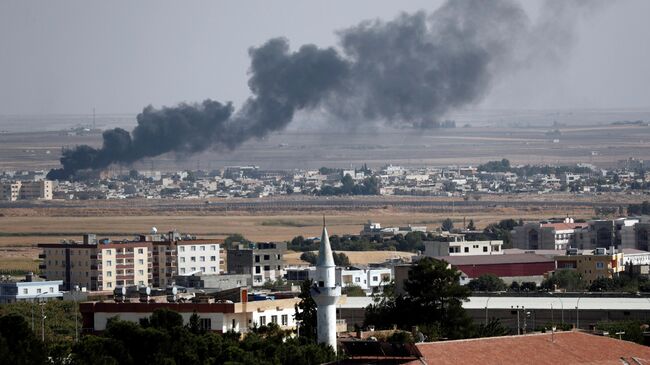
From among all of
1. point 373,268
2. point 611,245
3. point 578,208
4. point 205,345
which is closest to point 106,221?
point 578,208

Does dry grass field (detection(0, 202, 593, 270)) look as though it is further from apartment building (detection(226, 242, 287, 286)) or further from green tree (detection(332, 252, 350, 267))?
apartment building (detection(226, 242, 287, 286))

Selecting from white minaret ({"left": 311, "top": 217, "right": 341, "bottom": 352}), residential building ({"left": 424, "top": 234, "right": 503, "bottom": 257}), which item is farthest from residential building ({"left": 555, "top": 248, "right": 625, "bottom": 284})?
white minaret ({"left": 311, "top": 217, "right": 341, "bottom": 352})

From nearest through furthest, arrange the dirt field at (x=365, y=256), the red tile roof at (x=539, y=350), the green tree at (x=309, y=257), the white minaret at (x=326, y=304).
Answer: the red tile roof at (x=539, y=350), the white minaret at (x=326, y=304), the green tree at (x=309, y=257), the dirt field at (x=365, y=256)

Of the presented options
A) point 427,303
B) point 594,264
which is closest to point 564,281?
point 594,264

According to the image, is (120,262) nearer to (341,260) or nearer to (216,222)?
(341,260)

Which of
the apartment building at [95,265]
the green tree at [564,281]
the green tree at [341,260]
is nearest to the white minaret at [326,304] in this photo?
the green tree at [564,281]

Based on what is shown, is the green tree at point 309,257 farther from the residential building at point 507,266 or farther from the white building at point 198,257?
the residential building at point 507,266
